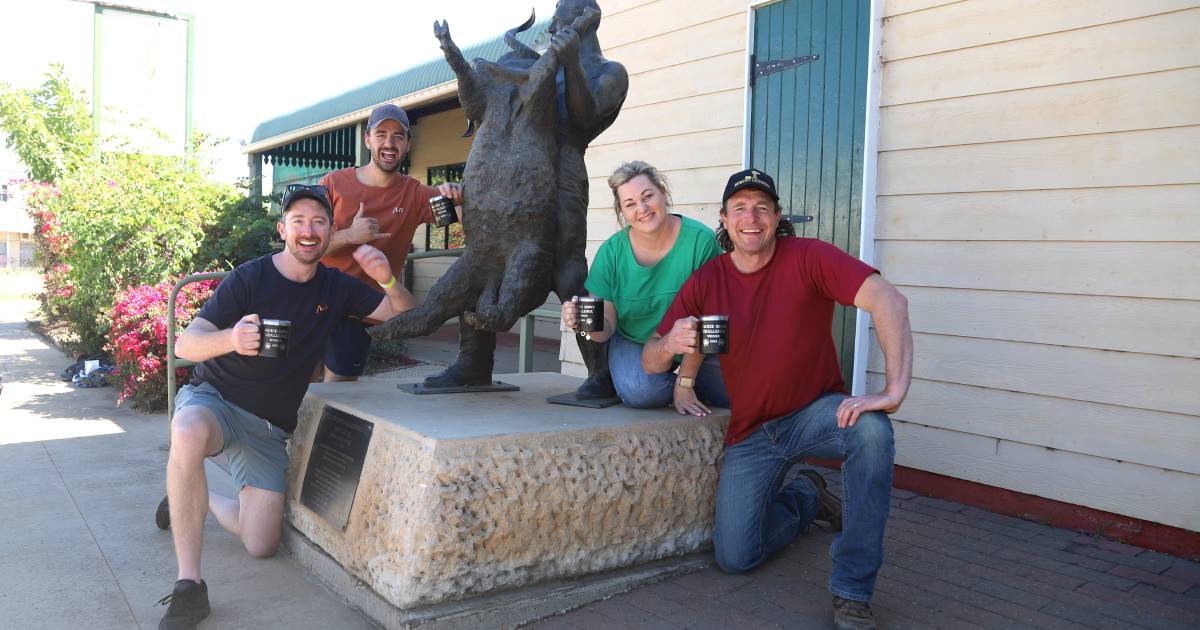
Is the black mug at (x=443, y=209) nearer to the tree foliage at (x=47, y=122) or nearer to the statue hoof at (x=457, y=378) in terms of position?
the statue hoof at (x=457, y=378)

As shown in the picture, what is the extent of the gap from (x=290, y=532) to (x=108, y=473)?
190 cm

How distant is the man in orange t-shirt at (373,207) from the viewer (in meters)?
3.86

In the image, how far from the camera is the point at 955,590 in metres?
3.05

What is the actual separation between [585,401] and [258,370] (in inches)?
49.0

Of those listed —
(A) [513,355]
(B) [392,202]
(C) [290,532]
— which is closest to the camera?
(C) [290,532]

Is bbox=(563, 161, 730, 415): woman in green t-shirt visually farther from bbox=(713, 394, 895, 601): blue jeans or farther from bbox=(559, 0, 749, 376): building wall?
bbox=(559, 0, 749, 376): building wall

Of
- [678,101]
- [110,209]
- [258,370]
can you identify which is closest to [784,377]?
[258,370]

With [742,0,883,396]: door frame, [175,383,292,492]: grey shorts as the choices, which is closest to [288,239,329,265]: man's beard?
[175,383,292,492]: grey shorts

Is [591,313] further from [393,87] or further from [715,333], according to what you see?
[393,87]

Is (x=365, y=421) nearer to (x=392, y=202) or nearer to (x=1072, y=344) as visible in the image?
(x=392, y=202)

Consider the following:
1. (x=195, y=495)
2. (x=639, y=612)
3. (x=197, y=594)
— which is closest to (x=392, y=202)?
(x=195, y=495)

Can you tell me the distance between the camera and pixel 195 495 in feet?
9.30

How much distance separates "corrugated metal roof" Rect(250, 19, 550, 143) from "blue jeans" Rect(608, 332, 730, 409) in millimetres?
4526

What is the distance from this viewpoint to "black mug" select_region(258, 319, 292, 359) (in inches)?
106
